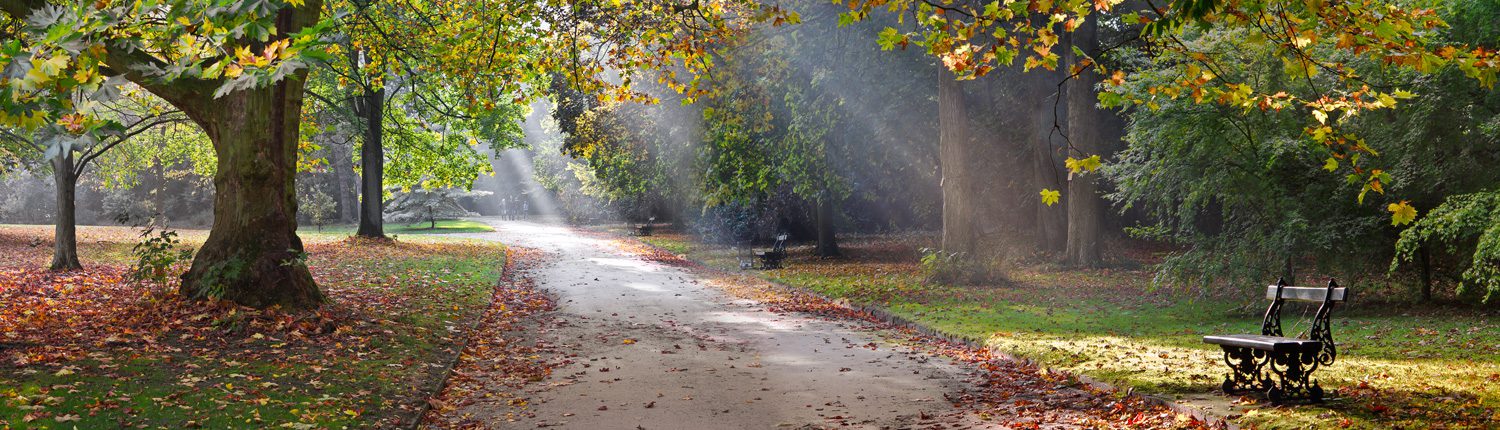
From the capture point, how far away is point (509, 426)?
7.14m

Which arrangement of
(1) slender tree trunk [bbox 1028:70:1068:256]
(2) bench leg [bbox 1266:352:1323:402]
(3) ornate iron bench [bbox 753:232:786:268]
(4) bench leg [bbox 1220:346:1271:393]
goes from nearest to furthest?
(2) bench leg [bbox 1266:352:1323:402]
(4) bench leg [bbox 1220:346:1271:393]
(1) slender tree trunk [bbox 1028:70:1068:256]
(3) ornate iron bench [bbox 753:232:786:268]

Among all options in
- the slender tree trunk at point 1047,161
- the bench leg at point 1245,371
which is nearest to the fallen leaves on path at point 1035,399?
the bench leg at point 1245,371

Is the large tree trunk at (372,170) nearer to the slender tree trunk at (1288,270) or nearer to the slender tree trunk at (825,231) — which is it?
the slender tree trunk at (825,231)

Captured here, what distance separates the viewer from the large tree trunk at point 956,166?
718 inches

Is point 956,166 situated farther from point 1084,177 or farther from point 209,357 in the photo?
point 209,357

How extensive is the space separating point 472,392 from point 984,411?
4.15 meters

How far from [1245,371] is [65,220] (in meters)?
18.7

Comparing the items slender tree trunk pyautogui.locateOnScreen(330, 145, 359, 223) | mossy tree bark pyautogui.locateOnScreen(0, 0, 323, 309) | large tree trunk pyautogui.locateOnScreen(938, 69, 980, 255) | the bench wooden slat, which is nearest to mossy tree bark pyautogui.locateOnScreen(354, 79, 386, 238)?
large tree trunk pyautogui.locateOnScreen(938, 69, 980, 255)

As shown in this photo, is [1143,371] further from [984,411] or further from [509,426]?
[509,426]

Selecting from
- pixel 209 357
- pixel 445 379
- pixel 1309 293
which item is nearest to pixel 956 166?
pixel 1309 293

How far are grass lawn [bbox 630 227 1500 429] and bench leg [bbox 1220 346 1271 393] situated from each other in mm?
159

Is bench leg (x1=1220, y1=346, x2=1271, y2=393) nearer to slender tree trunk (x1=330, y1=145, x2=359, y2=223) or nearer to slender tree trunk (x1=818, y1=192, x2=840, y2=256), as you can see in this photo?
slender tree trunk (x1=818, y1=192, x2=840, y2=256)

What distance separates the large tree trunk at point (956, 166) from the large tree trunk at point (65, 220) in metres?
14.9

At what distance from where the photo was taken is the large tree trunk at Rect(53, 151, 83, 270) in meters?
17.9
